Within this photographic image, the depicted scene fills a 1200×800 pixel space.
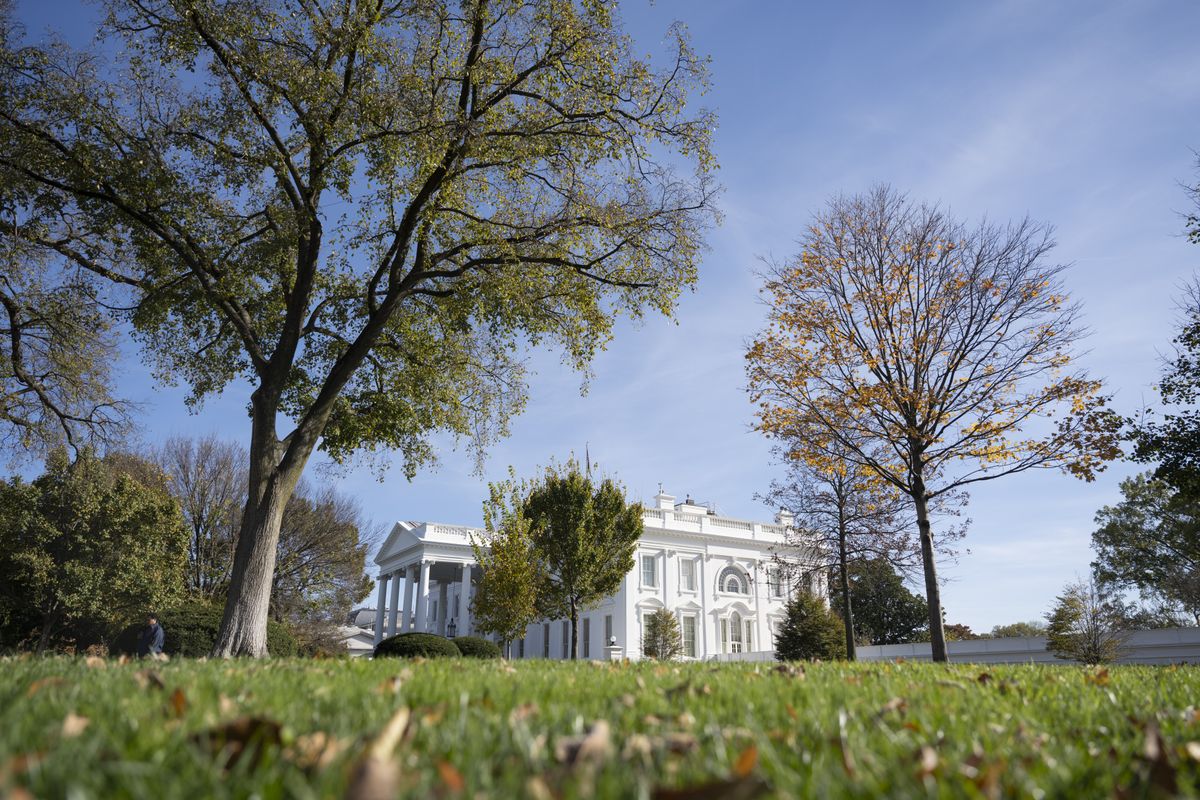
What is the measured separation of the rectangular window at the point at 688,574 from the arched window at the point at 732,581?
2324 millimetres

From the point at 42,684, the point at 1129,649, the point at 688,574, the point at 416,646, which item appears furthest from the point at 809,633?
the point at 42,684

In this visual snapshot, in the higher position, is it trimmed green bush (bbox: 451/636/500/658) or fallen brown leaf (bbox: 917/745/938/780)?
fallen brown leaf (bbox: 917/745/938/780)

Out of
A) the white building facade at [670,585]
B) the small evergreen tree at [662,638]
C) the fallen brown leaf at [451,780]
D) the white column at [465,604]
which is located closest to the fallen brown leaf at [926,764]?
the fallen brown leaf at [451,780]

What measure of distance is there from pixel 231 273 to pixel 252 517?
483 centimetres

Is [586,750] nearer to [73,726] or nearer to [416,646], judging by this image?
[73,726]

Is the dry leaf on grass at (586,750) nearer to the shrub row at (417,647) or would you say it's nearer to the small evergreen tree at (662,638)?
the shrub row at (417,647)

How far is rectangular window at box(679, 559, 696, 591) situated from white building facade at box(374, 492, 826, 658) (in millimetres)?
71

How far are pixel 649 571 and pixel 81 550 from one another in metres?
34.6

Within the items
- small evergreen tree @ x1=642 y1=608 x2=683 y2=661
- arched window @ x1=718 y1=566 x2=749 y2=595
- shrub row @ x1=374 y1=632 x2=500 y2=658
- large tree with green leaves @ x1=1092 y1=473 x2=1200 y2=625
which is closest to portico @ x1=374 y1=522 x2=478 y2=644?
small evergreen tree @ x1=642 y1=608 x2=683 y2=661

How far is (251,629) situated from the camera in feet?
37.4

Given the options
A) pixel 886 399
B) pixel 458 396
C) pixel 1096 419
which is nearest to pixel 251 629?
pixel 458 396

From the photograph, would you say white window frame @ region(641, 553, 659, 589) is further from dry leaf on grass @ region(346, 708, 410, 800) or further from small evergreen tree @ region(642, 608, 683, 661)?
dry leaf on grass @ region(346, 708, 410, 800)

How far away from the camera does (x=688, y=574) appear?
2052 inches

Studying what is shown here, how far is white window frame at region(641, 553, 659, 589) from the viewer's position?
165 feet
